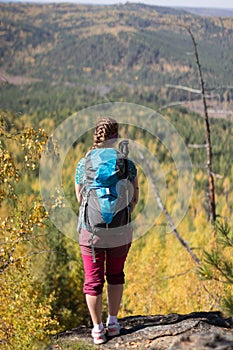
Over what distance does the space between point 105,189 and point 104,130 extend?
0.60m

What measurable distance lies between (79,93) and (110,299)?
16819 cm

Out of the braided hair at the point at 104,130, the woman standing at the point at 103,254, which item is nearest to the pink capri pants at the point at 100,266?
the woman standing at the point at 103,254

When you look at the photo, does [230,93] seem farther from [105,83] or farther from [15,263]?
[105,83]

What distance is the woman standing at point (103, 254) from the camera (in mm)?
5270

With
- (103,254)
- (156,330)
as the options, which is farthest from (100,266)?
(156,330)

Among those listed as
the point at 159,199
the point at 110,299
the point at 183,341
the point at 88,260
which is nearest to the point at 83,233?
the point at 88,260

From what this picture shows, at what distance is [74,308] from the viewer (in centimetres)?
2531

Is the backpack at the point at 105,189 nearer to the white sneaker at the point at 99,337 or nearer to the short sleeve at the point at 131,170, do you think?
the short sleeve at the point at 131,170

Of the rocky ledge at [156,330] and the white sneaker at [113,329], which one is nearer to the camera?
the rocky ledge at [156,330]

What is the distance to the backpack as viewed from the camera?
5.16 m

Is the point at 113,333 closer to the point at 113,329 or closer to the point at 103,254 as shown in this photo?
the point at 113,329

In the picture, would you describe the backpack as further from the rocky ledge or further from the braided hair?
the rocky ledge

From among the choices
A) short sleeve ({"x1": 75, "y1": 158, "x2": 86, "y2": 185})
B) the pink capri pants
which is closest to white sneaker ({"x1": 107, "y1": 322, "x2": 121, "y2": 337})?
the pink capri pants

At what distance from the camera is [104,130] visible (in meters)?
5.22
